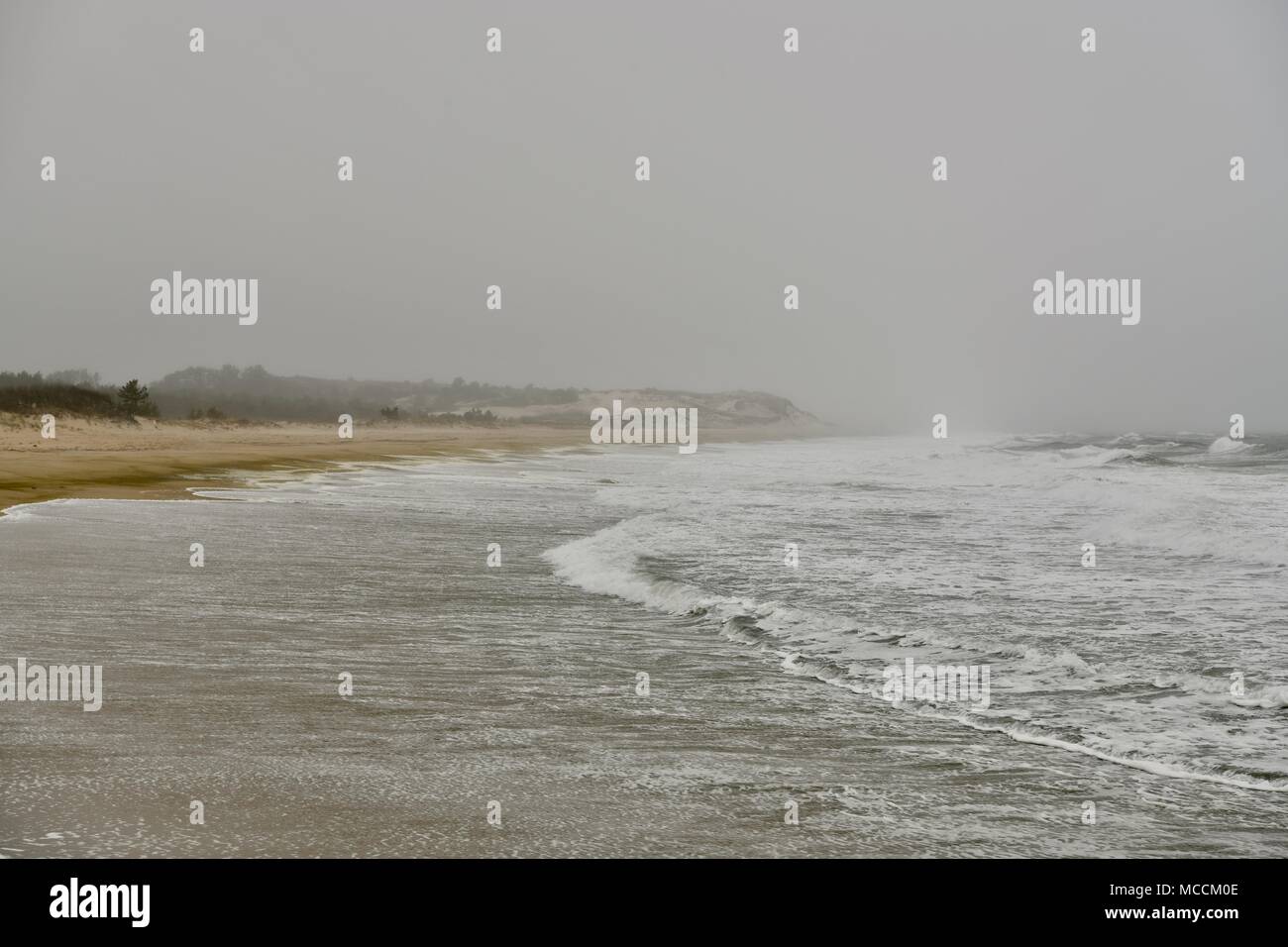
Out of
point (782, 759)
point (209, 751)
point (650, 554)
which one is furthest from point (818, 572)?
point (209, 751)

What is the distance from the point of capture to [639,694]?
677cm

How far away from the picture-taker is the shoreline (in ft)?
70.6

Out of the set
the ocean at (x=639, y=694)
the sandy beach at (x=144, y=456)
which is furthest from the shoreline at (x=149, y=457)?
the ocean at (x=639, y=694)

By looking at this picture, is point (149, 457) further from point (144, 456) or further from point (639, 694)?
point (639, 694)

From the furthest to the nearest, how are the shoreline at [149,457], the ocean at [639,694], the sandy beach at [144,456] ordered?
the sandy beach at [144,456] < the shoreline at [149,457] < the ocean at [639,694]

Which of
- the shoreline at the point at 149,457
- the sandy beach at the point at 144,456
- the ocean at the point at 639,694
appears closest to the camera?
the ocean at the point at 639,694

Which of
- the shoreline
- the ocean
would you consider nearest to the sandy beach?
the shoreline

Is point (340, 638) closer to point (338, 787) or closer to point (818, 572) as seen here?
point (338, 787)

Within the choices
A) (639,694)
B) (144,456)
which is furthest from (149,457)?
(639,694)

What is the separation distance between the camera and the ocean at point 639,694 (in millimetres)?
4410

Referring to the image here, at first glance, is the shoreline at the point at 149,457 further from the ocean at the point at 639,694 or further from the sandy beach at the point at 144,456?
the ocean at the point at 639,694

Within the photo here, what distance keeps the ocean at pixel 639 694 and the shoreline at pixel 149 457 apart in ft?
19.4

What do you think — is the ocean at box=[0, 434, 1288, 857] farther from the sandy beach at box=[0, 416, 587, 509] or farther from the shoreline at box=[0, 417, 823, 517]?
the sandy beach at box=[0, 416, 587, 509]

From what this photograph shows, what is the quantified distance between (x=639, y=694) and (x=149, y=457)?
30308 mm
